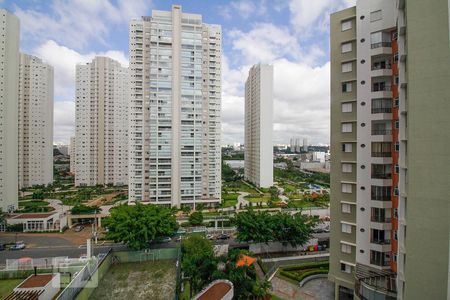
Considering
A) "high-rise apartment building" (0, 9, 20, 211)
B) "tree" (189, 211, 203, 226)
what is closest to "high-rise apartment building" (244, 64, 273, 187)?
"tree" (189, 211, 203, 226)

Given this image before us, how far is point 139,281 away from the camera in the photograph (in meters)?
21.1

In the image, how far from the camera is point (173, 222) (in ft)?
88.3

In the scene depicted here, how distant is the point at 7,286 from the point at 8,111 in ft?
133

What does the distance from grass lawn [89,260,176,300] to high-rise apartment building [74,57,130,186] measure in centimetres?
5916

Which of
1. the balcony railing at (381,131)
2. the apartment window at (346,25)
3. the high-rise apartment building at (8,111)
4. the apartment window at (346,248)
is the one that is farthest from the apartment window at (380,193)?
the high-rise apartment building at (8,111)

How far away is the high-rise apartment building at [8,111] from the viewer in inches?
1837

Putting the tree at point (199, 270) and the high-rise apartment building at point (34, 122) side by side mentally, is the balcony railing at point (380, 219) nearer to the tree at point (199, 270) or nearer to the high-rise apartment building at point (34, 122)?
the tree at point (199, 270)

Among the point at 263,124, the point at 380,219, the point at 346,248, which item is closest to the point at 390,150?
the point at 380,219

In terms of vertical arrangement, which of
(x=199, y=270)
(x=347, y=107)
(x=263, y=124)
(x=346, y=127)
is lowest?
(x=199, y=270)

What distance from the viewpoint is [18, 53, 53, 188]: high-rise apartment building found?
68.4 m

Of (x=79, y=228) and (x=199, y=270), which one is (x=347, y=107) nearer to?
(x=199, y=270)

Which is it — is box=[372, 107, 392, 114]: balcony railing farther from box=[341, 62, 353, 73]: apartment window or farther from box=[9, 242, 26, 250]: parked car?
box=[9, 242, 26, 250]: parked car

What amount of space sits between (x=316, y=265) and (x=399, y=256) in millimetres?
11562

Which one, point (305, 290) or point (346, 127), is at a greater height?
point (346, 127)
